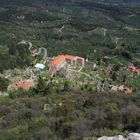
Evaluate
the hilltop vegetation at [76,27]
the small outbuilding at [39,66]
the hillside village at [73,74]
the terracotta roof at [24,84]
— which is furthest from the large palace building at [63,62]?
the terracotta roof at [24,84]

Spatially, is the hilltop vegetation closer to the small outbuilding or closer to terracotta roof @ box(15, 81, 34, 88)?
the small outbuilding

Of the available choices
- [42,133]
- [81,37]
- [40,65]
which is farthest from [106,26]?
[42,133]

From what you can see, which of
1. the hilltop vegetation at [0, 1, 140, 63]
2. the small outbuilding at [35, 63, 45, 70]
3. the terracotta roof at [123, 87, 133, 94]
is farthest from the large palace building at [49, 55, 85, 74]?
the terracotta roof at [123, 87, 133, 94]

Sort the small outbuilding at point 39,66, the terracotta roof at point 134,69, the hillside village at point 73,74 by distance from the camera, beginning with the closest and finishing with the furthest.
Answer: the hillside village at point 73,74
the small outbuilding at point 39,66
the terracotta roof at point 134,69

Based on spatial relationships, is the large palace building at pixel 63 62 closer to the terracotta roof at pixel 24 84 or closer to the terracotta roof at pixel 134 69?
the terracotta roof at pixel 134 69

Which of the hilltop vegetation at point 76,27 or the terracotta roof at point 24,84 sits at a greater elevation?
the terracotta roof at point 24,84

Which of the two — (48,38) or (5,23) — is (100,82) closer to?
(48,38)

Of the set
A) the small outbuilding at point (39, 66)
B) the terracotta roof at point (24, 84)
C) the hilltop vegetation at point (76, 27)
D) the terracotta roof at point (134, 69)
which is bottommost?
the hilltop vegetation at point (76, 27)

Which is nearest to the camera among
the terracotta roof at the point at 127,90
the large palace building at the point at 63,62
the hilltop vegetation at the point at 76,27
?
the terracotta roof at the point at 127,90
